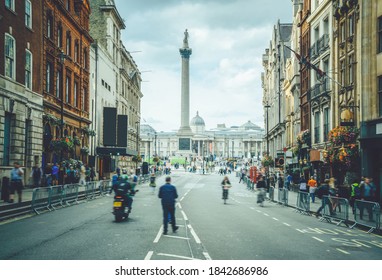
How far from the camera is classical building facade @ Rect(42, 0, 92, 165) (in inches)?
1529

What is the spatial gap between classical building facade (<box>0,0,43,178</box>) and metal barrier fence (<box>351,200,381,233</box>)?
63.2 feet

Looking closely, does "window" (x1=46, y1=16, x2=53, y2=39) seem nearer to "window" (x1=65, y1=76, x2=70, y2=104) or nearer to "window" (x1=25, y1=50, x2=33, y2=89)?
"window" (x1=25, y1=50, x2=33, y2=89)

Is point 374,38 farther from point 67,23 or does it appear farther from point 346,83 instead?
point 67,23

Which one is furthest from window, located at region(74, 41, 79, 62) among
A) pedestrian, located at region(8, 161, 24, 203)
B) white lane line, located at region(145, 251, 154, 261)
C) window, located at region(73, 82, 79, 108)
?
white lane line, located at region(145, 251, 154, 261)

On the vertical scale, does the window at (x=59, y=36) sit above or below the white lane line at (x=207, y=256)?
above

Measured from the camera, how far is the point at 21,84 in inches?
1264

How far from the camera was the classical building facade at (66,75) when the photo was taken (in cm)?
3884

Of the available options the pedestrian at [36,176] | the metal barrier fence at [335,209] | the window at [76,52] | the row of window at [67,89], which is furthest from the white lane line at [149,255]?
the window at [76,52]

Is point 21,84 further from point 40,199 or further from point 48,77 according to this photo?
point 40,199

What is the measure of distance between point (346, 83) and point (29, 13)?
2142 cm

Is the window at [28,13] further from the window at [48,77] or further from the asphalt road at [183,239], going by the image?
the asphalt road at [183,239]

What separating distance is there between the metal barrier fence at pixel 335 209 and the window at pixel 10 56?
1934 cm

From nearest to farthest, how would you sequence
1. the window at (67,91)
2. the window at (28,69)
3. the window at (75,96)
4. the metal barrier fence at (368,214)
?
1. the metal barrier fence at (368,214)
2. the window at (28,69)
3. the window at (67,91)
4. the window at (75,96)

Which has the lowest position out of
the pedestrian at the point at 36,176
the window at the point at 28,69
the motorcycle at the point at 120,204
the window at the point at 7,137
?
the motorcycle at the point at 120,204
